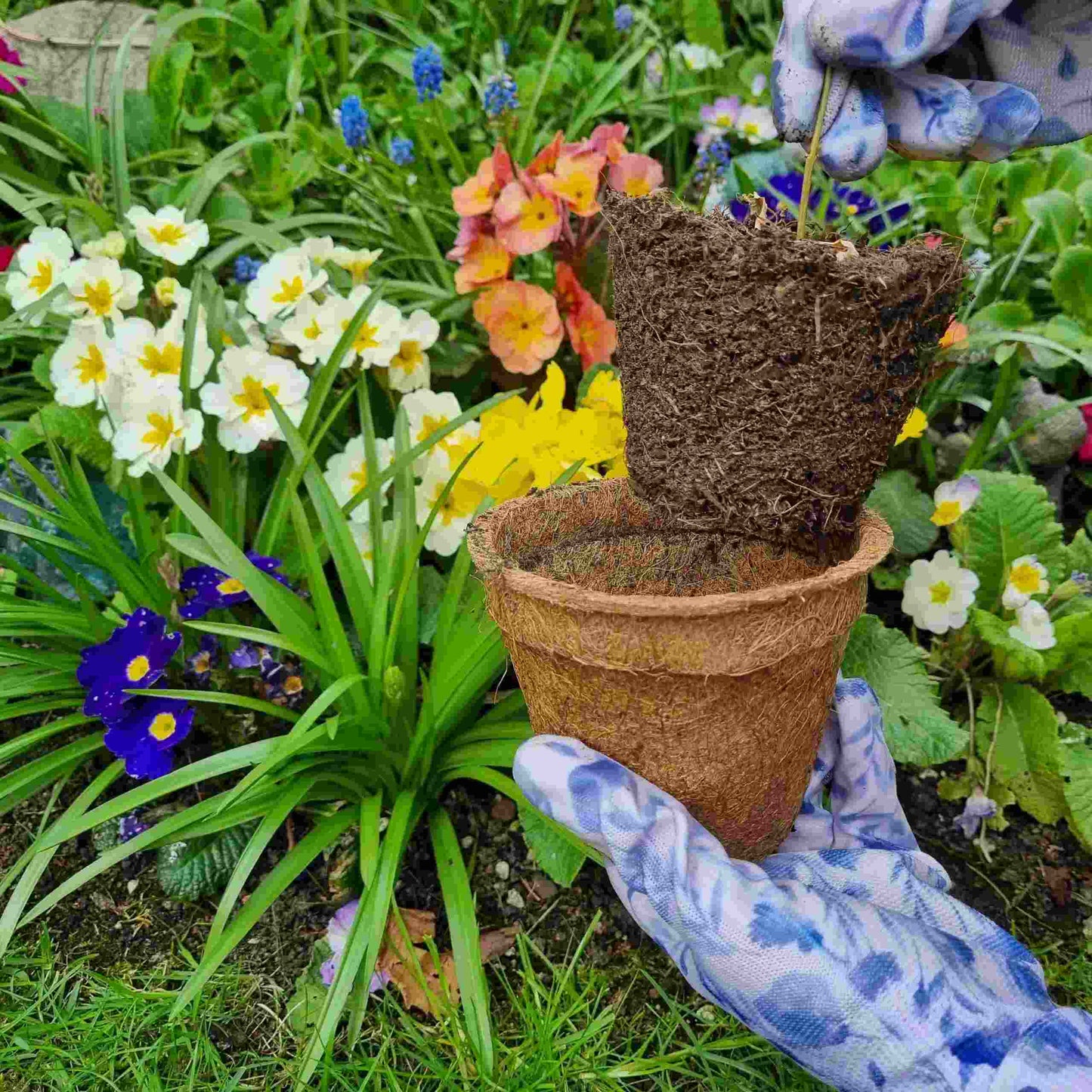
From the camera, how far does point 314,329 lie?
160 cm

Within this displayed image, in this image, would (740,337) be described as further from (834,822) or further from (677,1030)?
(677,1030)

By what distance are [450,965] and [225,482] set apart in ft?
2.84

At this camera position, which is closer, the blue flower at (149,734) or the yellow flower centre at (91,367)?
the blue flower at (149,734)

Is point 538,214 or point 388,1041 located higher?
point 538,214

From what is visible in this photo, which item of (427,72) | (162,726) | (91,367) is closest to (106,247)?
(91,367)

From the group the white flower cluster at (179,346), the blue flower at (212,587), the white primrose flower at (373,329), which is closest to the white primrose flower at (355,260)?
the white flower cluster at (179,346)

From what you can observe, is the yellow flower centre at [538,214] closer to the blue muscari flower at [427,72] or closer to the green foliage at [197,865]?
the blue muscari flower at [427,72]

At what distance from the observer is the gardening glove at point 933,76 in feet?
2.73

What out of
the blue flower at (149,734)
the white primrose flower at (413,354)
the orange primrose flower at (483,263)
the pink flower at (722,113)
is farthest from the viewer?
the pink flower at (722,113)

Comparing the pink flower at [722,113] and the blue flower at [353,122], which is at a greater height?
the blue flower at [353,122]

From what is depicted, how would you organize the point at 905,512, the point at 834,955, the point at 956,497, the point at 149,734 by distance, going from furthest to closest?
the point at 905,512 → the point at 956,497 → the point at 149,734 → the point at 834,955

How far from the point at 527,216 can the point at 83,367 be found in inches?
31.8

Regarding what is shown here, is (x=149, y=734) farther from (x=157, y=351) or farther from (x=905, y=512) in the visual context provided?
(x=905, y=512)

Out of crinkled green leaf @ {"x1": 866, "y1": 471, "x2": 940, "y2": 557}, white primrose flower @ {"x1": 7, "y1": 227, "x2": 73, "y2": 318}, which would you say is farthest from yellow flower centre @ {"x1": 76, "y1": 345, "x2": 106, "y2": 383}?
crinkled green leaf @ {"x1": 866, "y1": 471, "x2": 940, "y2": 557}
